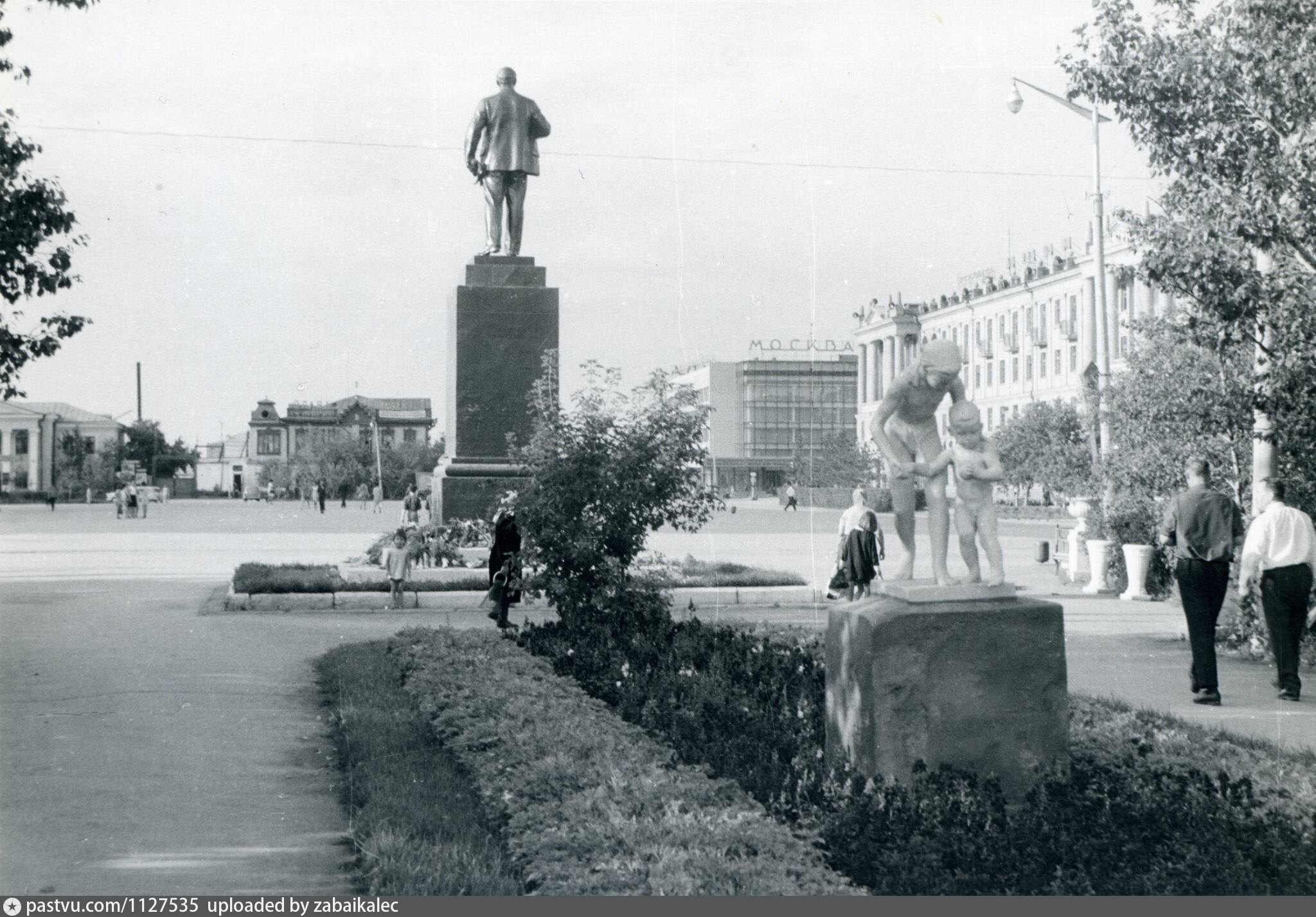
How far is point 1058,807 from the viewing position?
208 inches

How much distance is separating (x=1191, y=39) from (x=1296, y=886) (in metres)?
7.90

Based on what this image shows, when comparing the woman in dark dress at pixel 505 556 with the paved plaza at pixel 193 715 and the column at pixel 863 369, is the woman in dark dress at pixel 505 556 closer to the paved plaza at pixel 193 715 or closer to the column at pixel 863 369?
the paved plaza at pixel 193 715

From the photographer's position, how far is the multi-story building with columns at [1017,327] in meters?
76.4

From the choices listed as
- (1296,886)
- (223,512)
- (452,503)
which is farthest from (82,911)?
(223,512)

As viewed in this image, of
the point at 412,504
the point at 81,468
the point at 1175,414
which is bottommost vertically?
the point at 412,504

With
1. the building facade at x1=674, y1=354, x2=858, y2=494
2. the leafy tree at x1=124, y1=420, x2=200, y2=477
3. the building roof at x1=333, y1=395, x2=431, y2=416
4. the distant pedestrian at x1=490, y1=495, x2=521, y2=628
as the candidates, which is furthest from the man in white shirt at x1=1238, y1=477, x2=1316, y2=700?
the building roof at x1=333, y1=395, x2=431, y2=416

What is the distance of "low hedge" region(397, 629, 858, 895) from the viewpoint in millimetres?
4434

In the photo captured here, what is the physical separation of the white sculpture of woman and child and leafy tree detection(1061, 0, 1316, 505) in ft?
14.9

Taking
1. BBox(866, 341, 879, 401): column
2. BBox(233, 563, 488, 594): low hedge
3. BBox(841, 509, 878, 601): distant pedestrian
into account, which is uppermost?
BBox(866, 341, 879, 401): column

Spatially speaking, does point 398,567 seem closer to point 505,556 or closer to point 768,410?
point 505,556

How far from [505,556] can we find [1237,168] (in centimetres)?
707

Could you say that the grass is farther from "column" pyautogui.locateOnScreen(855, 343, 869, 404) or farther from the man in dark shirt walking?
"column" pyautogui.locateOnScreen(855, 343, 869, 404)

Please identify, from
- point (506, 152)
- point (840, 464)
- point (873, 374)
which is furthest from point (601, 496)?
point (873, 374)

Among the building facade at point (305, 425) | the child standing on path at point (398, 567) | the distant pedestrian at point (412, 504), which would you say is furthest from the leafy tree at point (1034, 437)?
the building facade at point (305, 425)
